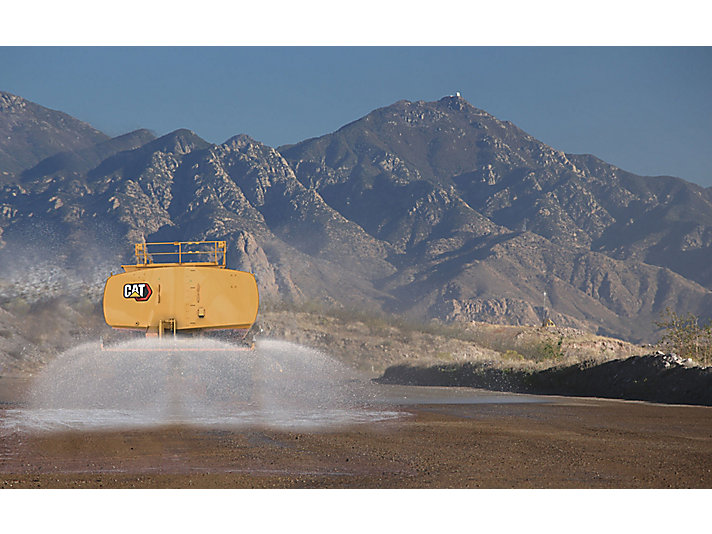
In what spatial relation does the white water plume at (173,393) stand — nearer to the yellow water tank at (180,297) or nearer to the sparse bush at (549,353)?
the yellow water tank at (180,297)

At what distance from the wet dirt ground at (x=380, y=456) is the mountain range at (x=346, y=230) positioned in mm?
11780

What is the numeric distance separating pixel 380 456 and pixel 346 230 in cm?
11869

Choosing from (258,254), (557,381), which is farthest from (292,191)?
(557,381)

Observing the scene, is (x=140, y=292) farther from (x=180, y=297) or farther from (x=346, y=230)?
(x=346, y=230)

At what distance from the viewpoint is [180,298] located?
15477mm

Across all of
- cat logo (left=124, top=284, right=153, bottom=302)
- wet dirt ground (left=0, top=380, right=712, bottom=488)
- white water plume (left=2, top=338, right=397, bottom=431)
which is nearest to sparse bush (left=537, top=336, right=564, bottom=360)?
white water plume (left=2, top=338, right=397, bottom=431)

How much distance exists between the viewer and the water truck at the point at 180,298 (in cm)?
1534

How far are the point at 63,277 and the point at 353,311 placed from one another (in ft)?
104

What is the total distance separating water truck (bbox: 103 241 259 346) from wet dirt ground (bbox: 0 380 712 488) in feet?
7.77

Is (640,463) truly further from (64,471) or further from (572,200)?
(572,200)

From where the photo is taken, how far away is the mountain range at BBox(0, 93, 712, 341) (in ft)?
Answer: 221

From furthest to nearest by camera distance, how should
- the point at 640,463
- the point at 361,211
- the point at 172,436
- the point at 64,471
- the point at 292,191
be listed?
the point at 361,211, the point at 292,191, the point at 172,436, the point at 640,463, the point at 64,471

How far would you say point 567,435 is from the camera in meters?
17.7
